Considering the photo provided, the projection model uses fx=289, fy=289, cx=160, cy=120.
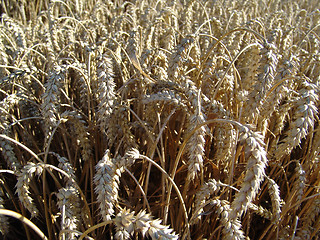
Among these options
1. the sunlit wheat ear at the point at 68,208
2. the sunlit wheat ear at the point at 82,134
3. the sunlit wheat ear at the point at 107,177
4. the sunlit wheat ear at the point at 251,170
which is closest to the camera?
the sunlit wheat ear at the point at 251,170

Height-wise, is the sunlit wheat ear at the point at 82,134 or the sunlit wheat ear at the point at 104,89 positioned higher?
the sunlit wheat ear at the point at 104,89

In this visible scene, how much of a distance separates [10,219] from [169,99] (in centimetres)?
124

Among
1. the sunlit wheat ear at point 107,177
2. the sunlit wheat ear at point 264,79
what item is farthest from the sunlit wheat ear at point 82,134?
the sunlit wheat ear at point 264,79

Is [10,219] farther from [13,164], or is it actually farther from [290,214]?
[290,214]

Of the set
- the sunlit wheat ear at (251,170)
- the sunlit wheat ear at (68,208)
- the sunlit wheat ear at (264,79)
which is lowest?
the sunlit wheat ear at (68,208)

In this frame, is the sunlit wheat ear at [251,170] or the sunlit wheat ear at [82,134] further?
the sunlit wheat ear at [82,134]

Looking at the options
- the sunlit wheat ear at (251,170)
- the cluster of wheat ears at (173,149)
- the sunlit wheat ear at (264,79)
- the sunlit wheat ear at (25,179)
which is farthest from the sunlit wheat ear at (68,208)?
the sunlit wheat ear at (264,79)

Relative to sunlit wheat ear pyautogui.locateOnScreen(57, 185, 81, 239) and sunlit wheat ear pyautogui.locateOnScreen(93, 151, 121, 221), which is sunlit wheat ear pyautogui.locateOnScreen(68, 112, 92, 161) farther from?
sunlit wheat ear pyautogui.locateOnScreen(93, 151, 121, 221)

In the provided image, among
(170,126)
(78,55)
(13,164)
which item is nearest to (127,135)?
(170,126)

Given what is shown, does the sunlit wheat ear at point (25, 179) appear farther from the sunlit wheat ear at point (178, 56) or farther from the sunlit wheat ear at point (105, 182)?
the sunlit wheat ear at point (178, 56)

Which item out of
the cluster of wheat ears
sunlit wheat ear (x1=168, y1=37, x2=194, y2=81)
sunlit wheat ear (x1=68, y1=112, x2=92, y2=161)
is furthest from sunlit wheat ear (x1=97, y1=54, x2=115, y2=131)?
sunlit wheat ear (x1=168, y1=37, x2=194, y2=81)

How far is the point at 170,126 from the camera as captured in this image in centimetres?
180

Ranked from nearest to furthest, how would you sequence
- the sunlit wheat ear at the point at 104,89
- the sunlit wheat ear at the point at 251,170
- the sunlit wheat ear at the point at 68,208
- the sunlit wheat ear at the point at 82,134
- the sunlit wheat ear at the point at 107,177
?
the sunlit wheat ear at the point at 251,170 → the sunlit wheat ear at the point at 107,177 → the sunlit wheat ear at the point at 68,208 → the sunlit wheat ear at the point at 104,89 → the sunlit wheat ear at the point at 82,134

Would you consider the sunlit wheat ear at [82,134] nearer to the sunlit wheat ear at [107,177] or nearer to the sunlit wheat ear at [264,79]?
the sunlit wheat ear at [107,177]
